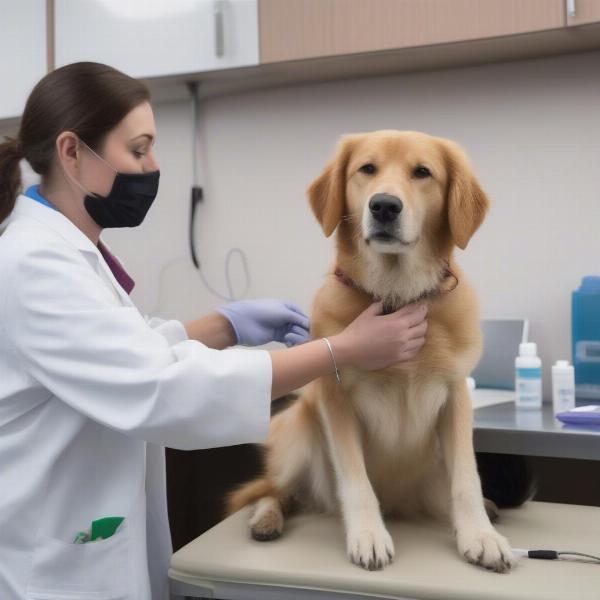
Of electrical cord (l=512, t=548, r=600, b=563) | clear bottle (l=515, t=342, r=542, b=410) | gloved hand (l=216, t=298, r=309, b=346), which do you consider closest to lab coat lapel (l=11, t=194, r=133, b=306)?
gloved hand (l=216, t=298, r=309, b=346)

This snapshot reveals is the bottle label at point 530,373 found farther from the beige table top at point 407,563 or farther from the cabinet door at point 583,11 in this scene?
the cabinet door at point 583,11

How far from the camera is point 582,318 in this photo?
1.71m

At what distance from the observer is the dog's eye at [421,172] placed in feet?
3.47

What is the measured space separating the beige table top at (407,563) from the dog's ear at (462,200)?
43 cm

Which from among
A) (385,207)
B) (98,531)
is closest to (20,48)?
(385,207)

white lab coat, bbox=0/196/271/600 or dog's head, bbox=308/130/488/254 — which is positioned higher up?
dog's head, bbox=308/130/488/254

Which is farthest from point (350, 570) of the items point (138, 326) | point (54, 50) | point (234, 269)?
point (54, 50)

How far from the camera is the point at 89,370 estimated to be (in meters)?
0.84

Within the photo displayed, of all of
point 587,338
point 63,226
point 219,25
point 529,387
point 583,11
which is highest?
point 219,25

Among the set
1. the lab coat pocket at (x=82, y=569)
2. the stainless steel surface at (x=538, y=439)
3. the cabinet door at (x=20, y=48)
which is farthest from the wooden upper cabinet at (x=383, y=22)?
the lab coat pocket at (x=82, y=569)

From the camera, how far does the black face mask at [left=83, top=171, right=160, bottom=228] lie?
1.05 meters

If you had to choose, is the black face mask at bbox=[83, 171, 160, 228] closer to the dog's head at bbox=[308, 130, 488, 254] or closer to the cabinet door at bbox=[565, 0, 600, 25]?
the dog's head at bbox=[308, 130, 488, 254]

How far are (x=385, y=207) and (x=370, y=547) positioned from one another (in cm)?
45

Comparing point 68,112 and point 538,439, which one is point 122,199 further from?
point 538,439
